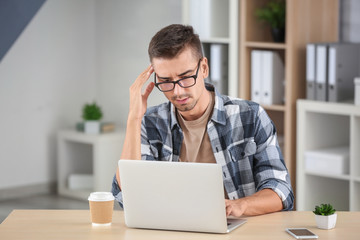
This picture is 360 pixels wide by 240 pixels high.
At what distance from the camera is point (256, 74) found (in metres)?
4.37

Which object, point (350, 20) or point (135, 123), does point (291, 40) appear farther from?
point (135, 123)

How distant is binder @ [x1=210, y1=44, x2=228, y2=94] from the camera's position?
4.44m

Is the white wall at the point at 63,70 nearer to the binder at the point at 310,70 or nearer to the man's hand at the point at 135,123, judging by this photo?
the binder at the point at 310,70

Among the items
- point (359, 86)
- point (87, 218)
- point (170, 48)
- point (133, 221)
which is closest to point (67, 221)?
point (87, 218)

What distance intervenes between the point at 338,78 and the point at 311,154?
48cm

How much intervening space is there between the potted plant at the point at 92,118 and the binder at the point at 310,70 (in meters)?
1.81

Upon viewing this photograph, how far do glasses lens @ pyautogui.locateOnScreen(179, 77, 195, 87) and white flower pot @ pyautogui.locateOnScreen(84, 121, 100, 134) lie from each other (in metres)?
3.00

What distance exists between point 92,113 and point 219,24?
134cm

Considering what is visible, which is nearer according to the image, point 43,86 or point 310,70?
point 310,70

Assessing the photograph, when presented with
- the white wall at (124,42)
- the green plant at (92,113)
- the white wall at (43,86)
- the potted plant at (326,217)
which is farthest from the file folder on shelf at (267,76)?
Answer: the potted plant at (326,217)

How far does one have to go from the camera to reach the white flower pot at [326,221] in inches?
80.4

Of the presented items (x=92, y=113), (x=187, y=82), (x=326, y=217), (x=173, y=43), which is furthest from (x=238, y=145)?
(x=92, y=113)

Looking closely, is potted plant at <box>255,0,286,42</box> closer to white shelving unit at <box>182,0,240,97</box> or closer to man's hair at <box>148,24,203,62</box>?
white shelving unit at <box>182,0,240,97</box>

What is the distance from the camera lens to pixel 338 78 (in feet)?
13.2
